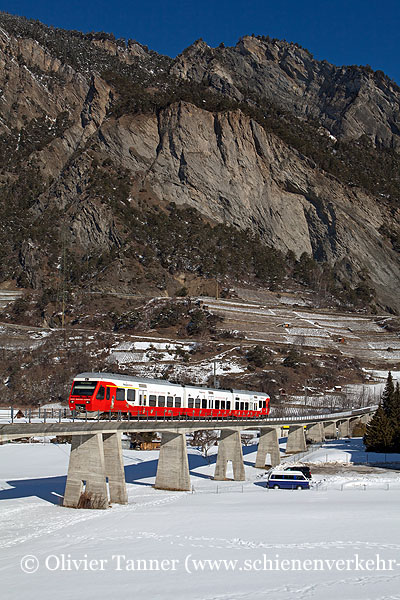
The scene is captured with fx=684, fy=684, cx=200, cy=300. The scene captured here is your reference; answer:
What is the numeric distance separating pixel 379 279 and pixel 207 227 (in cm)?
5037

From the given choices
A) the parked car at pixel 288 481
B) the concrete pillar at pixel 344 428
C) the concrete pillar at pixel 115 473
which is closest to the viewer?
the concrete pillar at pixel 115 473

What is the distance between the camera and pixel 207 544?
81.0ft

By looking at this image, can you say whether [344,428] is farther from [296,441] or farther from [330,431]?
[296,441]

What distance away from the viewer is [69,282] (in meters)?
160

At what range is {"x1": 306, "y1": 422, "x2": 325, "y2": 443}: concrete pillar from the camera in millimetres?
81938

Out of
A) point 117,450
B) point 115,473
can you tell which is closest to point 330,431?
point 117,450

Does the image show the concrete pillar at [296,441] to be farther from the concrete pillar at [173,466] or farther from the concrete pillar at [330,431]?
the concrete pillar at [173,466]

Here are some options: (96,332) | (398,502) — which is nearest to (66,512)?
(398,502)

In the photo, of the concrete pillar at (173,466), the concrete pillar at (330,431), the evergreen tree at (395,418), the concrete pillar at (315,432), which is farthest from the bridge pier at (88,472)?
the concrete pillar at (330,431)

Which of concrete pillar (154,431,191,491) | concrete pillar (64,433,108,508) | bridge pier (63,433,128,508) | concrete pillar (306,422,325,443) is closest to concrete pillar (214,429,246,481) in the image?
concrete pillar (154,431,191,491)

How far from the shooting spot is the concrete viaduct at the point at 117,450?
108ft

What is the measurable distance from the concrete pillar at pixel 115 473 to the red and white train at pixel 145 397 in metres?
2.82

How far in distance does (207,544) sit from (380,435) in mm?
45951

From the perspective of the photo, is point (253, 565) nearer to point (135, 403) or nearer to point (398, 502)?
point (398, 502)
